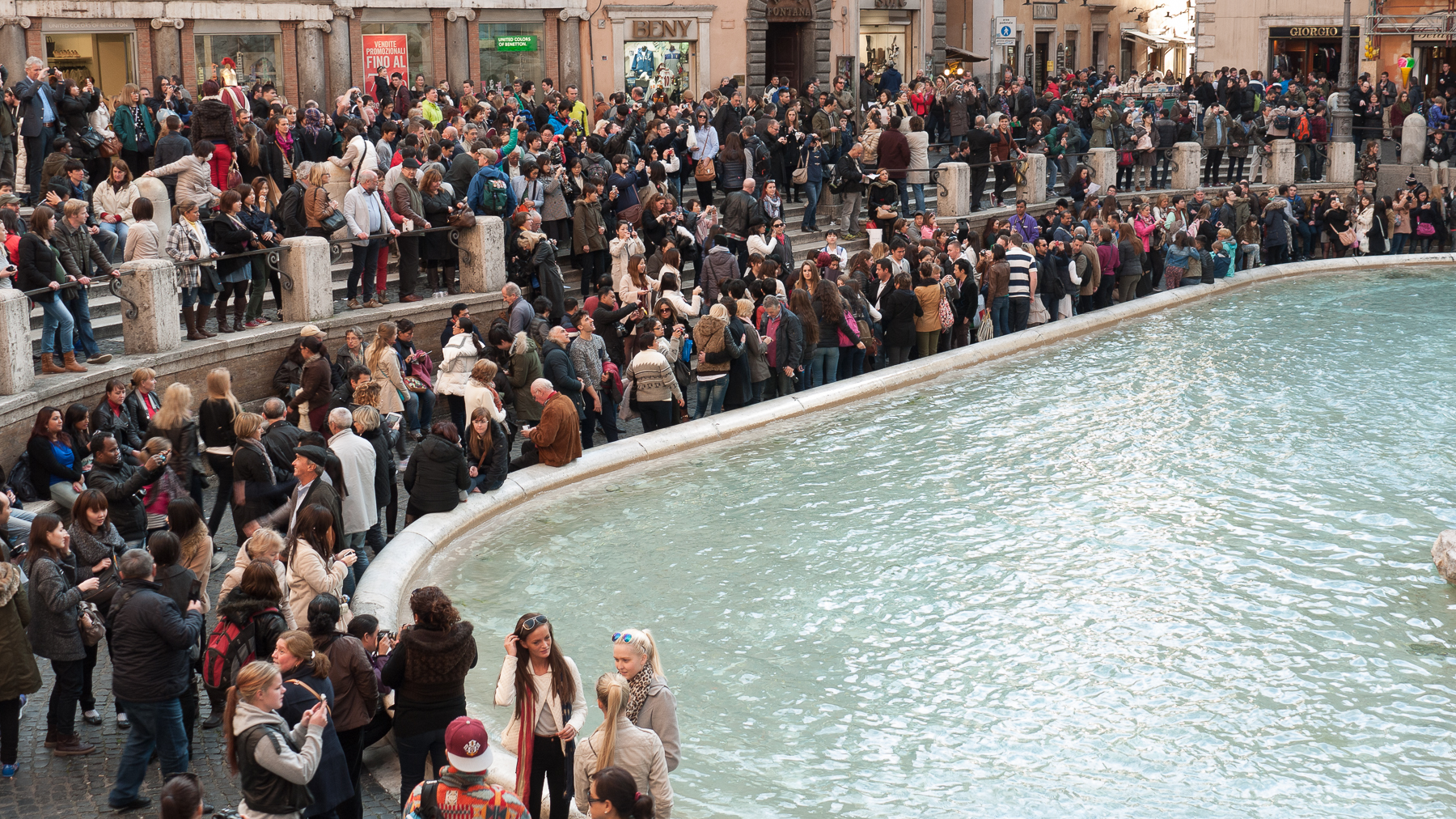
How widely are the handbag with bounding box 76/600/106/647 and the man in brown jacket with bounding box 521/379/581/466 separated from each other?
168 inches

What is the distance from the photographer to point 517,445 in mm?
13453

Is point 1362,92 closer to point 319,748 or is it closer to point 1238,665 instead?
point 1238,665

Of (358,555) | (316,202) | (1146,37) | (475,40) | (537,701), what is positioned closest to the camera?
(537,701)

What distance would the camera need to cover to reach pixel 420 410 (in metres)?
13.1

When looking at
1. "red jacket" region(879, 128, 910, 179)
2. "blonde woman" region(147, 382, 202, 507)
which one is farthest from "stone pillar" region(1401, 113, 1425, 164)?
"blonde woman" region(147, 382, 202, 507)

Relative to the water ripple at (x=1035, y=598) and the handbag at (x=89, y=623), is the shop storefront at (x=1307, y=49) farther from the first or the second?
the handbag at (x=89, y=623)

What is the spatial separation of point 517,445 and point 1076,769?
678 cm

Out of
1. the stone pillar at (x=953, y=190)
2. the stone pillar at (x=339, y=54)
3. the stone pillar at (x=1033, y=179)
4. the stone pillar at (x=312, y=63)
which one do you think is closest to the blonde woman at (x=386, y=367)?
the stone pillar at (x=953, y=190)

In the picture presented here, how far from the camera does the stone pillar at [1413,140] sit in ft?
90.5

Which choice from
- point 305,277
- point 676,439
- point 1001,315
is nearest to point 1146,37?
point 1001,315

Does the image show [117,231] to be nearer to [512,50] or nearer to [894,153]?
[894,153]

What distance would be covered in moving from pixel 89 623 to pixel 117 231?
7102 mm

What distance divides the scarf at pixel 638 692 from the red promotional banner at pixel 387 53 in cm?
2012

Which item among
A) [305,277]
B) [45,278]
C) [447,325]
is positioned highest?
[45,278]
